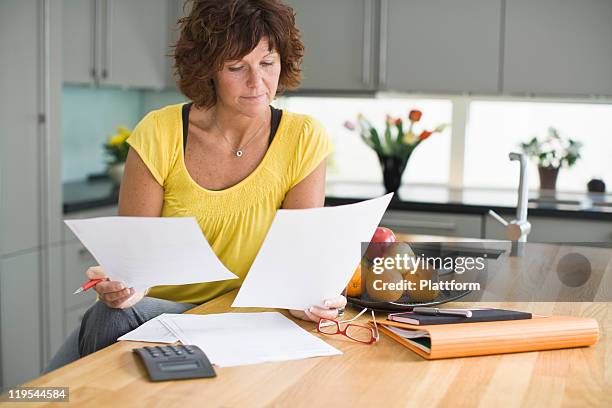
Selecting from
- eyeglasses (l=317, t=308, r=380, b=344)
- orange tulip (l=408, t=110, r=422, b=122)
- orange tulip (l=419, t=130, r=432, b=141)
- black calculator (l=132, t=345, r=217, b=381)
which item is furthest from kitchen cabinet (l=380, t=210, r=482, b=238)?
black calculator (l=132, t=345, r=217, b=381)

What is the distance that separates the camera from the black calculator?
54.1 inches

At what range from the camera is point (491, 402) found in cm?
131

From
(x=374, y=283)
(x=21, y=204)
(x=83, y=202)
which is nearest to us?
(x=374, y=283)

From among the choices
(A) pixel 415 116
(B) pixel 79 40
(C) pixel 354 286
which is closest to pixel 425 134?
(A) pixel 415 116

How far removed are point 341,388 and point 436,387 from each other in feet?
0.52

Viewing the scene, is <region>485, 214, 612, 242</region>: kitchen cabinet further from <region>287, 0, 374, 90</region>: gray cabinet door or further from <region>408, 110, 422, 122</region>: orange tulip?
<region>287, 0, 374, 90</region>: gray cabinet door

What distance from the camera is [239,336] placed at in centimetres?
162

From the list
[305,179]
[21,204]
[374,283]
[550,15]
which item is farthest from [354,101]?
[374,283]

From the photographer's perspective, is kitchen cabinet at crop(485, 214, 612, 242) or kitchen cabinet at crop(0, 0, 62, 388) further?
kitchen cabinet at crop(485, 214, 612, 242)

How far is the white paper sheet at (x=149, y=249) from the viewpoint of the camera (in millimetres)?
1519

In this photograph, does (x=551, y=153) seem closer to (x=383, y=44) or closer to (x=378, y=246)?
(x=383, y=44)

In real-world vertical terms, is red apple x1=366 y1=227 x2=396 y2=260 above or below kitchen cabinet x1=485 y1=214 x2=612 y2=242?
above

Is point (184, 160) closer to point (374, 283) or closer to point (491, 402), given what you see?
point (374, 283)

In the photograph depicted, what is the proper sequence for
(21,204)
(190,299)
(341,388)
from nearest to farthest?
1. (341,388)
2. (190,299)
3. (21,204)
